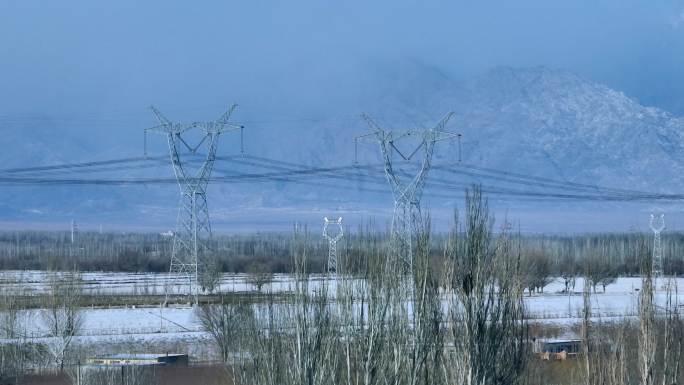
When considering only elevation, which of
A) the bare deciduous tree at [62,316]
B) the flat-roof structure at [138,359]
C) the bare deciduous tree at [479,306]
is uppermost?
the bare deciduous tree at [479,306]

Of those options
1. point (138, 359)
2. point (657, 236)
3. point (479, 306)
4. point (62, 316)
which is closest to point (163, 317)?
point (62, 316)

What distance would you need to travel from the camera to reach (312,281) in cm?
2319

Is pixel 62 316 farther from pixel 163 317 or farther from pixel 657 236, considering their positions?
pixel 657 236

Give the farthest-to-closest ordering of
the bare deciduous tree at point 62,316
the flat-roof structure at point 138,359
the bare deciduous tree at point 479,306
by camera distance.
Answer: the bare deciduous tree at point 62,316
the flat-roof structure at point 138,359
the bare deciduous tree at point 479,306

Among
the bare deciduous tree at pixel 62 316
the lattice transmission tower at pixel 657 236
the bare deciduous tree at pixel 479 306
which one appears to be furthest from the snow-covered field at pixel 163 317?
the bare deciduous tree at pixel 479 306

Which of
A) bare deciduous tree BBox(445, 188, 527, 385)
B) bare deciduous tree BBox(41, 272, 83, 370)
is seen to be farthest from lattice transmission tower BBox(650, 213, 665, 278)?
bare deciduous tree BBox(445, 188, 527, 385)

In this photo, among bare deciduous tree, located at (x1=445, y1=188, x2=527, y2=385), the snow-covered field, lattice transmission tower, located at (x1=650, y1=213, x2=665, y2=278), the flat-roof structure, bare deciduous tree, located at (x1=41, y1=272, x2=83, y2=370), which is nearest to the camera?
bare deciduous tree, located at (x1=445, y1=188, x2=527, y2=385)

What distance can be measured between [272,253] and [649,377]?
96.7m

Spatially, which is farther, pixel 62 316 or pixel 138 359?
pixel 62 316

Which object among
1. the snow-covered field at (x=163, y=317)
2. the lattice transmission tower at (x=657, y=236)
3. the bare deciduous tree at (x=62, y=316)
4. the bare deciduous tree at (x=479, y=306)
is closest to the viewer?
the bare deciduous tree at (x=479, y=306)

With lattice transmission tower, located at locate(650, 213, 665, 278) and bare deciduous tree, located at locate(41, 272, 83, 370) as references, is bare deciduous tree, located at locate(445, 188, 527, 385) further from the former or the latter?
lattice transmission tower, located at locate(650, 213, 665, 278)

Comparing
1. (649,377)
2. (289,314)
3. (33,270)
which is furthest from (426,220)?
(33,270)

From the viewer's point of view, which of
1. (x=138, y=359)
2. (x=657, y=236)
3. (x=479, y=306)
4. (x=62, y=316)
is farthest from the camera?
(x=657, y=236)

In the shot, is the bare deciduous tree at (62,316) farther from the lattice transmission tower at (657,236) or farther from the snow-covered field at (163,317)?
the lattice transmission tower at (657,236)
